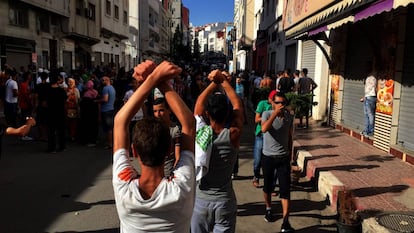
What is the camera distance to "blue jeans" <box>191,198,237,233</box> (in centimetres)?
327

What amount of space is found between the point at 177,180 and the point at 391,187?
207 inches

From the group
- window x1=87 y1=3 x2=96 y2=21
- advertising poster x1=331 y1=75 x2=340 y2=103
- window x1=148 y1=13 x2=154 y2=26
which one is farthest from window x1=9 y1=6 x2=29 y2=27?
window x1=148 y1=13 x2=154 y2=26

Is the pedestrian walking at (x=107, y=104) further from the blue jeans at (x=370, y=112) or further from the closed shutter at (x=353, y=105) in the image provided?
the closed shutter at (x=353, y=105)

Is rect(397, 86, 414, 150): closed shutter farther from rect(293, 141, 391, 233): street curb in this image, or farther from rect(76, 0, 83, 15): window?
rect(76, 0, 83, 15): window

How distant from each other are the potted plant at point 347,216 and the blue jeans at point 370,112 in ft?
18.7

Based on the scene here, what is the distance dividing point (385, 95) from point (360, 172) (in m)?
2.76

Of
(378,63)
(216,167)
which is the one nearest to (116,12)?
(378,63)

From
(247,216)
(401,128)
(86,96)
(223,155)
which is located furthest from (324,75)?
(223,155)

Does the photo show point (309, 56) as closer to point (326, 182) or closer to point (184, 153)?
point (326, 182)

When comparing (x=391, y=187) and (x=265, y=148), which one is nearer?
(x=265, y=148)

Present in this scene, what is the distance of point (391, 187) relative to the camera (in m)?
6.31

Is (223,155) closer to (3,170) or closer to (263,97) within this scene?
(3,170)

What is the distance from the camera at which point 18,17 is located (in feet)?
69.4

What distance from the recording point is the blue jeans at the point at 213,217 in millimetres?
3268
